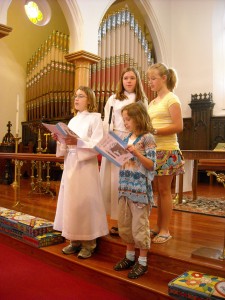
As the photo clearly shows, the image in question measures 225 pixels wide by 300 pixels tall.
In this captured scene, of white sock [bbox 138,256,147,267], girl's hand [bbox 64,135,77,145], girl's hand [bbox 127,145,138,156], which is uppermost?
girl's hand [bbox 64,135,77,145]

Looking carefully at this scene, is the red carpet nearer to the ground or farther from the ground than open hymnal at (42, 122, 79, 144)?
nearer to the ground

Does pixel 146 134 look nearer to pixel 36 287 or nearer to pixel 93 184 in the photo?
pixel 93 184

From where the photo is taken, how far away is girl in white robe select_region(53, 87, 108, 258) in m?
2.55

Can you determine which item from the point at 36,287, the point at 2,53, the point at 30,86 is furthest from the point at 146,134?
the point at 2,53

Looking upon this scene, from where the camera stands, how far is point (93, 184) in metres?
2.59

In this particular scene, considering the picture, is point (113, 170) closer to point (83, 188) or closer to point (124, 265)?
point (83, 188)

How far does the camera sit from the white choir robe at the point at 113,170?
262 cm

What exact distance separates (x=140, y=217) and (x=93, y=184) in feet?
1.76

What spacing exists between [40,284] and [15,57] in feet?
23.2

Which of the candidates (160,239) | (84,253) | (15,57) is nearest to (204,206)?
(160,239)

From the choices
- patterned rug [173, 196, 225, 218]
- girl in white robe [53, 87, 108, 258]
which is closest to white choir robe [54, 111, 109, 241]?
girl in white robe [53, 87, 108, 258]

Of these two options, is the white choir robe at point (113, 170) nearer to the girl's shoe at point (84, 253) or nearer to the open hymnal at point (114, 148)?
the girl's shoe at point (84, 253)

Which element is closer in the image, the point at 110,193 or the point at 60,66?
the point at 110,193

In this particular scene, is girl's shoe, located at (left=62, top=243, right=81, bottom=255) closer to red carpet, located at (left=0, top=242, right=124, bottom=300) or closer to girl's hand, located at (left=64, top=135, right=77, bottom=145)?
red carpet, located at (left=0, top=242, right=124, bottom=300)
